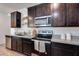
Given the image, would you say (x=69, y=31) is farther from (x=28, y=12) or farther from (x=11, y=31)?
(x=11, y=31)

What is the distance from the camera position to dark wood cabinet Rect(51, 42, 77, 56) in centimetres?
176

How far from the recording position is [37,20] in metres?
1.82

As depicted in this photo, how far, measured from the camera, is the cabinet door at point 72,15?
74.9 inches

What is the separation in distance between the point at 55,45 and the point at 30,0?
894 millimetres

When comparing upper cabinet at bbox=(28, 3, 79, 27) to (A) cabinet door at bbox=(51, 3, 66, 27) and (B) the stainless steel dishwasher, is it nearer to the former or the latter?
(A) cabinet door at bbox=(51, 3, 66, 27)

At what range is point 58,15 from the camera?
1996 millimetres

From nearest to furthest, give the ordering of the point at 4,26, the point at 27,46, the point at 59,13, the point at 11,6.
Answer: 1. the point at 11,6
2. the point at 4,26
3. the point at 27,46
4. the point at 59,13

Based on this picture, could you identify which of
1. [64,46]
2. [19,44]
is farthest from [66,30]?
[19,44]

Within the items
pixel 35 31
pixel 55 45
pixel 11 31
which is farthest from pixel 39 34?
pixel 11 31

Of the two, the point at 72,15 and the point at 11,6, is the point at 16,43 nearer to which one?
the point at 11,6

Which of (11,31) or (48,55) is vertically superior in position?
(11,31)

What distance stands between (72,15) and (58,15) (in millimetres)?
253

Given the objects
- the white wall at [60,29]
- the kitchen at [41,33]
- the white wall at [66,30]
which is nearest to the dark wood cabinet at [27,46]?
the kitchen at [41,33]

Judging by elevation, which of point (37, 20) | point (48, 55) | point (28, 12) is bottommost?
point (48, 55)
